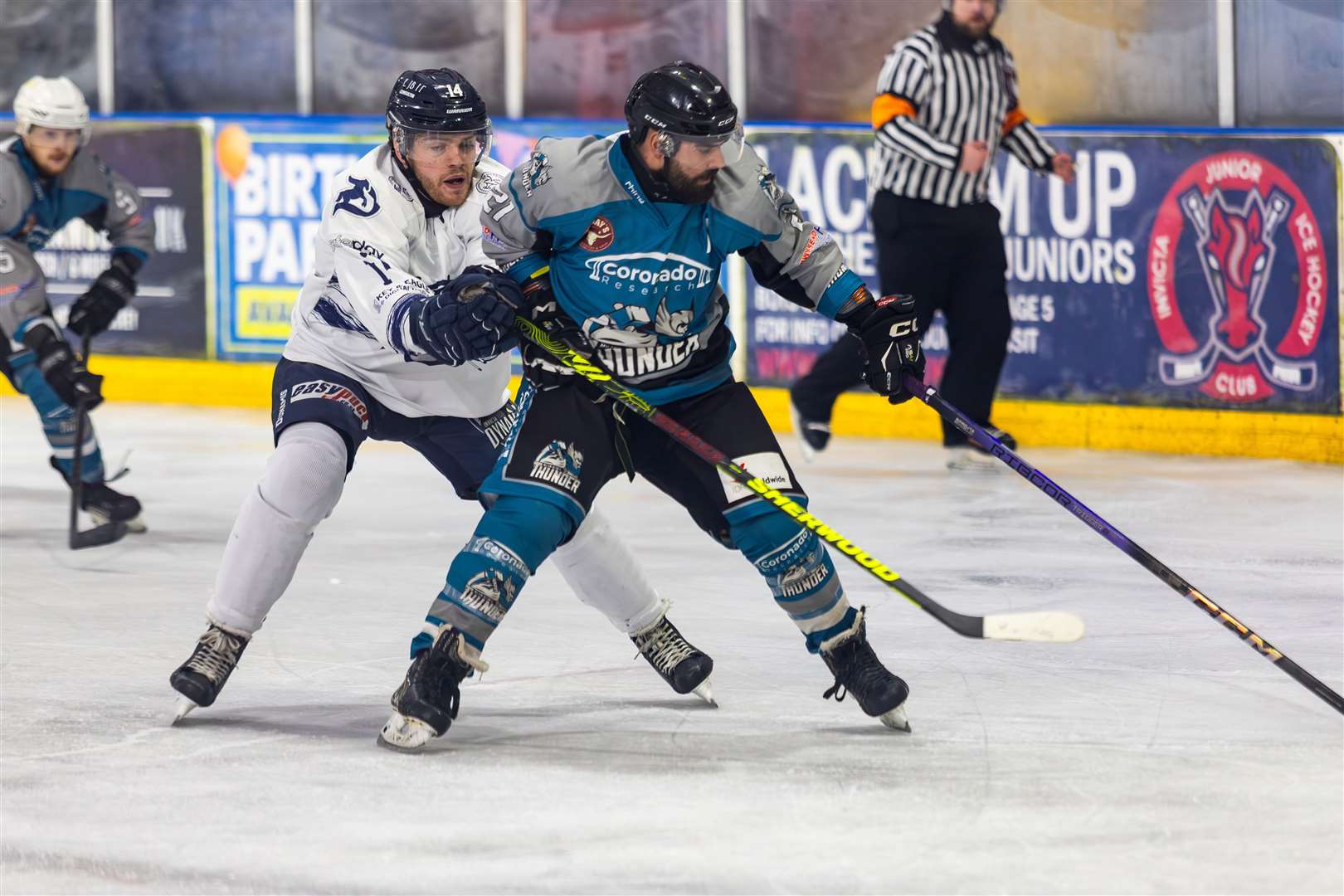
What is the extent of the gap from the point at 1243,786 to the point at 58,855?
5.99ft

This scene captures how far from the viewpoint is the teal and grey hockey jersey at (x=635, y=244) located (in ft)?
12.2

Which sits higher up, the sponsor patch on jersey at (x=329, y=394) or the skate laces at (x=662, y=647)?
the sponsor patch on jersey at (x=329, y=394)

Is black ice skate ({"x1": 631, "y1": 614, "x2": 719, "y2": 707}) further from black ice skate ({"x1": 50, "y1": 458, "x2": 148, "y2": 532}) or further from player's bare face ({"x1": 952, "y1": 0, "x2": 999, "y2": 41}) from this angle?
player's bare face ({"x1": 952, "y1": 0, "x2": 999, "y2": 41})

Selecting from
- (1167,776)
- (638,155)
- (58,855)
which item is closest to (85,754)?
(58,855)

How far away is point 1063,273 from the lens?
24.8 ft

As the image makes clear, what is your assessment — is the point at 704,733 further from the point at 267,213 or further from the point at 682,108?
the point at 267,213

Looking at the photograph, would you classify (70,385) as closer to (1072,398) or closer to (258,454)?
(258,454)

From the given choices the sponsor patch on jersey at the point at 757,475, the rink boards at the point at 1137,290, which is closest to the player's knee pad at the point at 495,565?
the sponsor patch on jersey at the point at 757,475

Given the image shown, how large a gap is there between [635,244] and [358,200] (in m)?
0.57

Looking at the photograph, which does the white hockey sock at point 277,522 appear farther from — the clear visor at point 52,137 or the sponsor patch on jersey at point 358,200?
the clear visor at point 52,137

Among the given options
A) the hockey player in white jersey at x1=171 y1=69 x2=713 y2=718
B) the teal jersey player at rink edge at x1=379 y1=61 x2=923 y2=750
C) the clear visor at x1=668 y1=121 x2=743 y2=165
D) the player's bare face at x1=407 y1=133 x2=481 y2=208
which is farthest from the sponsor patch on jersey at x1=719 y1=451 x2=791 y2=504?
the player's bare face at x1=407 y1=133 x2=481 y2=208

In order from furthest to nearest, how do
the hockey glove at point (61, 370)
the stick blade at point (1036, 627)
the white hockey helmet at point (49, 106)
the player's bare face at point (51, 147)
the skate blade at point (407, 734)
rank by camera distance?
the hockey glove at point (61, 370)
the player's bare face at point (51, 147)
the white hockey helmet at point (49, 106)
the skate blade at point (407, 734)
the stick blade at point (1036, 627)

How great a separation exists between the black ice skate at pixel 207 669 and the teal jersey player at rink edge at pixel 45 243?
2.24 m

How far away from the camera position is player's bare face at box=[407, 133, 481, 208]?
13.1 feet
